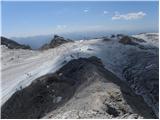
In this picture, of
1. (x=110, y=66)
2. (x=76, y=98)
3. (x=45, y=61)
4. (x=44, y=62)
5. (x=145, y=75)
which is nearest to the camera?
(x=76, y=98)

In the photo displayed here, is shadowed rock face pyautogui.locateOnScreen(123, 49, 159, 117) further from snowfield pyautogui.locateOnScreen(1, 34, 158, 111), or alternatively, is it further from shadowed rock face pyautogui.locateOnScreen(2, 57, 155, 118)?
shadowed rock face pyautogui.locateOnScreen(2, 57, 155, 118)

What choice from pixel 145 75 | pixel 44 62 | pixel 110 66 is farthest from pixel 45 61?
pixel 145 75

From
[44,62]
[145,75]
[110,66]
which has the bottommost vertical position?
[145,75]

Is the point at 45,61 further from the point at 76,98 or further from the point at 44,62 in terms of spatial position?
the point at 76,98

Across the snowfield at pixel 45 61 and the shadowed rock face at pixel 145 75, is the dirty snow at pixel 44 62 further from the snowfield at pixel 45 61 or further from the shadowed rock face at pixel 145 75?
the shadowed rock face at pixel 145 75

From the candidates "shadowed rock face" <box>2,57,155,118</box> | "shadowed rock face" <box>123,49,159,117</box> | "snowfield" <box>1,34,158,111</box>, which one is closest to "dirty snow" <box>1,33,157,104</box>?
"snowfield" <box>1,34,158,111</box>

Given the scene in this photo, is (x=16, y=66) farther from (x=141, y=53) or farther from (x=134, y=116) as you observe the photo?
(x=134, y=116)

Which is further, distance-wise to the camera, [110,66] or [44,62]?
[44,62]
